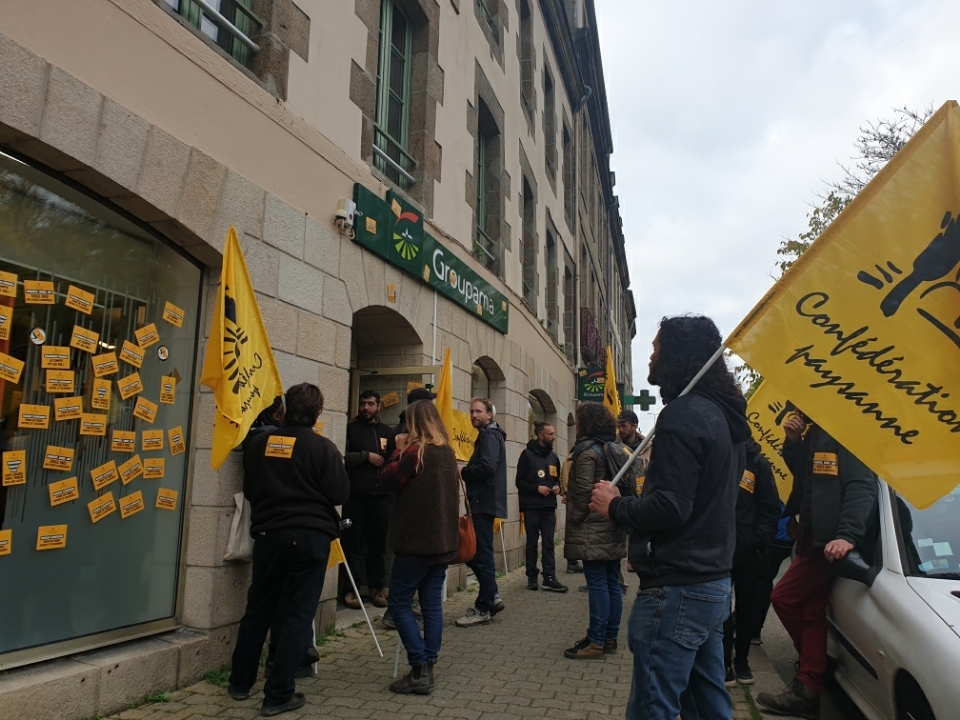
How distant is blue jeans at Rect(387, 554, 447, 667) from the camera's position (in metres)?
4.54

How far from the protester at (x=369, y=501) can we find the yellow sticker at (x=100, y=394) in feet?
9.22

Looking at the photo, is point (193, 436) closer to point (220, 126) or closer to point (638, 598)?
point (220, 126)

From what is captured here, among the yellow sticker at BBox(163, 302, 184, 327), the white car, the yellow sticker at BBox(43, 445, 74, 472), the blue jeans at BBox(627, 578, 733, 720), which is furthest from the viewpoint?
the yellow sticker at BBox(163, 302, 184, 327)

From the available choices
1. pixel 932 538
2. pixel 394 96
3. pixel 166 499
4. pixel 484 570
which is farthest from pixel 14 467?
pixel 394 96

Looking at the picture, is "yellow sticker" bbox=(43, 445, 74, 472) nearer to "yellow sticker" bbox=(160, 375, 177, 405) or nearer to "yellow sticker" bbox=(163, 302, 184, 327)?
"yellow sticker" bbox=(160, 375, 177, 405)

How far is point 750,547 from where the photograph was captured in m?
5.09

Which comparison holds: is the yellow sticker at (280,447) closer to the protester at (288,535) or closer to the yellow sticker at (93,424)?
the protester at (288,535)

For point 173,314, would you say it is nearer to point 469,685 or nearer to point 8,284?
point 8,284

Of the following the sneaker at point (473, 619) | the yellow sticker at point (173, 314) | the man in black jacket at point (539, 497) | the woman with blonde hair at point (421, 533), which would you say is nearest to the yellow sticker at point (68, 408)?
the yellow sticker at point (173, 314)

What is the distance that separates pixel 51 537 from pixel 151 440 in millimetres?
873

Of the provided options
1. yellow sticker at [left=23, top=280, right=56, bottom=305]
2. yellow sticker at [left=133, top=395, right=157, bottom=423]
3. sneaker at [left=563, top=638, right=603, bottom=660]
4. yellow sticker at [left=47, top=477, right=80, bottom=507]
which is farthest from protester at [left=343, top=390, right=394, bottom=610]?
yellow sticker at [left=23, top=280, right=56, bottom=305]

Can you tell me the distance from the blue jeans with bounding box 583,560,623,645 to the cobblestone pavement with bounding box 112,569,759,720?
210 mm

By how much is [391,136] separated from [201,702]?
5795 millimetres

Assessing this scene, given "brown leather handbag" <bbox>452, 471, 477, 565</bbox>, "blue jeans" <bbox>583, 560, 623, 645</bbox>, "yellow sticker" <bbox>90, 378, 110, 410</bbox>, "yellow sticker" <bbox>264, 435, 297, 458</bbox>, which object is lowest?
"blue jeans" <bbox>583, 560, 623, 645</bbox>
